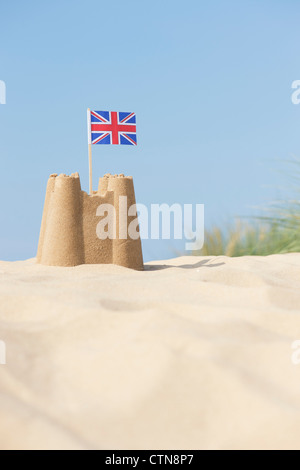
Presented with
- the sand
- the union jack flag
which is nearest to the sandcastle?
the union jack flag

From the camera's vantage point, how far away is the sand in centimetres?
108

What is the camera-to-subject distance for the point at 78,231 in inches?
155

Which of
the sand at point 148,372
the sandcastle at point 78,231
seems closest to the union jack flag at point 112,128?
the sandcastle at point 78,231

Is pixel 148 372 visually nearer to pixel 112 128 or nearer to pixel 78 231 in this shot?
pixel 78 231

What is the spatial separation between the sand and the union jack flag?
2.58 metres

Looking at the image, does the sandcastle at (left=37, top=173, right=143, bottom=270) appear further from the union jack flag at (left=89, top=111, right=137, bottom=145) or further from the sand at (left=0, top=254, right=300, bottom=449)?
the sand at (left=0, top=254, right=300, bottom=449)

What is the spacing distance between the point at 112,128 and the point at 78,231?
3.71ft


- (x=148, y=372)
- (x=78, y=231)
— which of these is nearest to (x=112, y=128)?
(x=78, y=231)

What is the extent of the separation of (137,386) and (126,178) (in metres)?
3.08

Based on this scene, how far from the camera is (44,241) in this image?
13.5 feet

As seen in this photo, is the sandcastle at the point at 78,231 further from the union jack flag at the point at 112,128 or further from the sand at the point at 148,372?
the sand at the point at 148,372

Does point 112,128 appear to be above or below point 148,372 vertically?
above
